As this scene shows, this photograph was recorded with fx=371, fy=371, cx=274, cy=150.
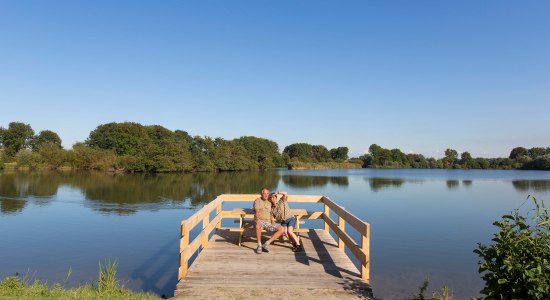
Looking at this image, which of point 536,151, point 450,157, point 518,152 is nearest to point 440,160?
point 450,157

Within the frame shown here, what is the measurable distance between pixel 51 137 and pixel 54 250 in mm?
93624

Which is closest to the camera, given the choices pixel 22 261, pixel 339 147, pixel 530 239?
pixel 530 239

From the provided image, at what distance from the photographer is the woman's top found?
8.52 m

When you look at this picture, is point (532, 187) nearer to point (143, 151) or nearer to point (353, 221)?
point (353, 221)

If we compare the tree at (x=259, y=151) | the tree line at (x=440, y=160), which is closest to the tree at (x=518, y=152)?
the tree line at (x=440, y=160)

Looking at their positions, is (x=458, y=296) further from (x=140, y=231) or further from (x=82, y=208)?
(x=82, y=208)

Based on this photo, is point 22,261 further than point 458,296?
Yes

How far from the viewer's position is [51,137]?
302 feet

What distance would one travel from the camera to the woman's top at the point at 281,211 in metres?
8.52

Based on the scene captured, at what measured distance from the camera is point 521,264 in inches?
148

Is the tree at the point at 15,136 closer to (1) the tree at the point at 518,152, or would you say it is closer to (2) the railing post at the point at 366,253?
(2) the railing post at the point at 366,253

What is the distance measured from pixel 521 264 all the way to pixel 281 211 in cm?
533

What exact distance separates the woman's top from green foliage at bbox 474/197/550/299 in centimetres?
488

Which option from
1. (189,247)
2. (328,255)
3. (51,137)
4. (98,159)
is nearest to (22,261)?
(189,247)
